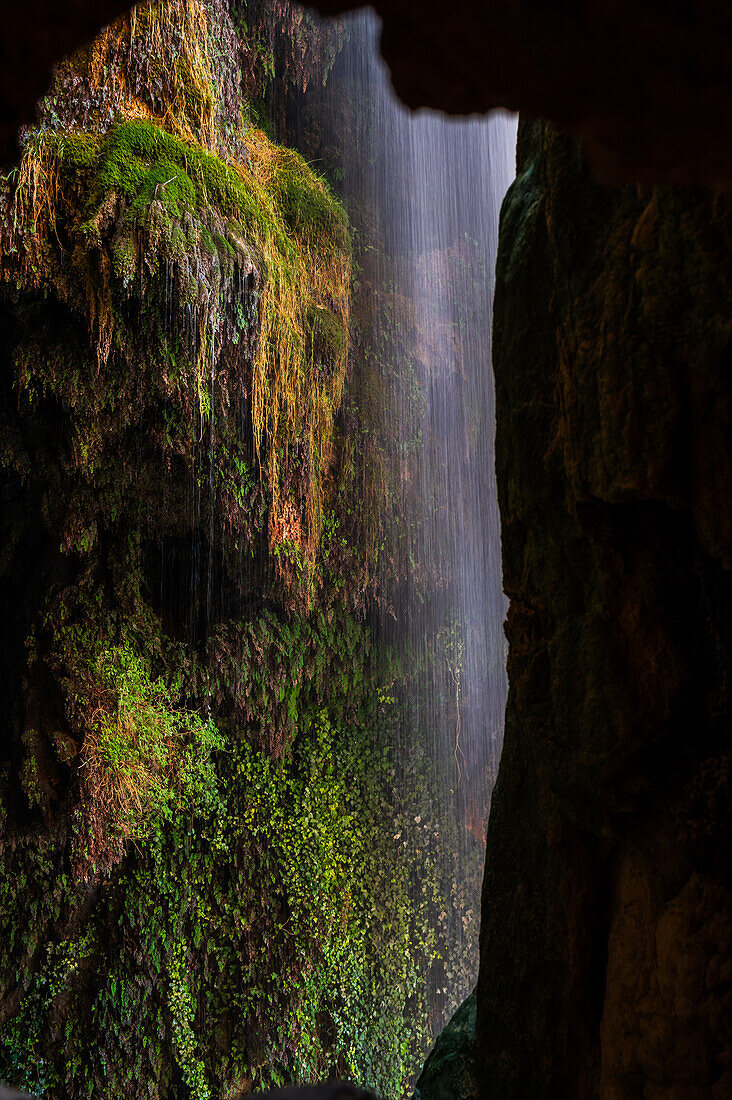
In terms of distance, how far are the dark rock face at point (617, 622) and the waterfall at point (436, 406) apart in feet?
16.0

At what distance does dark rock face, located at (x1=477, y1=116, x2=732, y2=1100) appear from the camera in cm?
162

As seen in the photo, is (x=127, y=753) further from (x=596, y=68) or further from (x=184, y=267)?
(x=596, y=68)

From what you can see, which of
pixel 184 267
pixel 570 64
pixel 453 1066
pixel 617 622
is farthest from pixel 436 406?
pixel 570 64

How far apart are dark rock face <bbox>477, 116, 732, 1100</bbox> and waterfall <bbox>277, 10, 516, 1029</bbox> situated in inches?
192

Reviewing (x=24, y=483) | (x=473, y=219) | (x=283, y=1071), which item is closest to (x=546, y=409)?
(x=24, y=483)

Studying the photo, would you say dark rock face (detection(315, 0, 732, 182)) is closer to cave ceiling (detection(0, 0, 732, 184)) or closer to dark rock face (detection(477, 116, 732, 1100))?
cave ceiling (detection(0, 0, 732, 184))

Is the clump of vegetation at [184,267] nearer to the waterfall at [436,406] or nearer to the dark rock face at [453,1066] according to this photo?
the waterfall at [436,406]

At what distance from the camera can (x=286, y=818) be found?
20.8 ft

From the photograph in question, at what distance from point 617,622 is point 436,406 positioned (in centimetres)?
657

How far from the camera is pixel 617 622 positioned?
6.22 feet

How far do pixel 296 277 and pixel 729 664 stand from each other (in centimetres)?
497

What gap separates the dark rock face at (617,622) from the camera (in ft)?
5.31

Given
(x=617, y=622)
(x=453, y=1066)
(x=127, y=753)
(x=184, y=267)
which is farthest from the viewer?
(x=127, y=753)

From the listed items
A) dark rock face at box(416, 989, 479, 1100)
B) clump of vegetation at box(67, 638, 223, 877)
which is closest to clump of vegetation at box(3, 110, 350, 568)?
clump of vegetation at box(67, 638, 223, 877)
